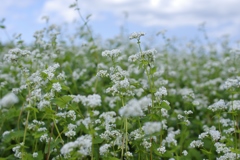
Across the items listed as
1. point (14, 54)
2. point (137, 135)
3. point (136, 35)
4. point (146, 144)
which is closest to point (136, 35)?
point (136, 35)

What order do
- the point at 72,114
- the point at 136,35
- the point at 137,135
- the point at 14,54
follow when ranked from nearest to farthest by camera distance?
1. the point at 137,135
2. the point at 136,35
3. the point at 72,114
4. the point at 14,54

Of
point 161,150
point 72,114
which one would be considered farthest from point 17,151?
point 161,150

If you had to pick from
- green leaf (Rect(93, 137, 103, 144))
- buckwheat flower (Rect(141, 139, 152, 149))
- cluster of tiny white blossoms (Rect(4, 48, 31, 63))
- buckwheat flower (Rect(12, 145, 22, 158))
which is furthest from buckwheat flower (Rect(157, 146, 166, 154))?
cluster of tiny white blossoms (Rect(4, 48, 31, 63))

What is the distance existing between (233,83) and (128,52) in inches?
321

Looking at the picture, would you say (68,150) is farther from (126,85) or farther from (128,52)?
(128,52)

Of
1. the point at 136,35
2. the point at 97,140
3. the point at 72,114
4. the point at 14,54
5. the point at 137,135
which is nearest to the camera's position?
the point at 97,140

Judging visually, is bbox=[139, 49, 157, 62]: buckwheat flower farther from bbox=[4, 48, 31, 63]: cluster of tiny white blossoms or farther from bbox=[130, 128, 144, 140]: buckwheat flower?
Result: bbox=[4, 48, 31, 63]: cluster of tiny white blossoms

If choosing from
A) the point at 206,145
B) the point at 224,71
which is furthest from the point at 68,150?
the point at 224,71

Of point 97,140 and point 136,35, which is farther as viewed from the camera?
point 136,35

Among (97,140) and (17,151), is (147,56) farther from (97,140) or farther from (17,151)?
(17,151)

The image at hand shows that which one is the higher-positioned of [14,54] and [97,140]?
[14,54]

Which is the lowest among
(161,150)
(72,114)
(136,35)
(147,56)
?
(161,150)

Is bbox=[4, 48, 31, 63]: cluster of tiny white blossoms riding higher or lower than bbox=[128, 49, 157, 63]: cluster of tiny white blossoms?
higher

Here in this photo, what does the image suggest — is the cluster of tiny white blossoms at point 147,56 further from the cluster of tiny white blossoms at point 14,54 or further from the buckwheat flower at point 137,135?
the cluster of tiny white blossoms at point 14,54
